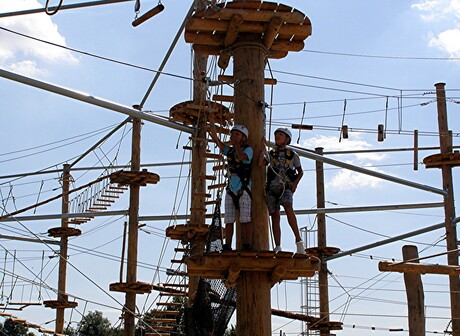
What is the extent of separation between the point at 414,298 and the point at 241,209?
1.67 m

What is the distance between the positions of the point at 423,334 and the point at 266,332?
1.46m

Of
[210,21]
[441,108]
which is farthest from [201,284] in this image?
[441,108]

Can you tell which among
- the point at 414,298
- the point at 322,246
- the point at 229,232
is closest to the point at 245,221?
the point at 229,232

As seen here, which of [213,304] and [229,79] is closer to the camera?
[229,79]

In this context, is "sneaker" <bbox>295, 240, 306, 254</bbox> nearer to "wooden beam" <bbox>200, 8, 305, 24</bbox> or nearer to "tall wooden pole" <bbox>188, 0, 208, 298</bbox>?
"wooden beam" <bbox>200, 8, 305, 24</bbox>

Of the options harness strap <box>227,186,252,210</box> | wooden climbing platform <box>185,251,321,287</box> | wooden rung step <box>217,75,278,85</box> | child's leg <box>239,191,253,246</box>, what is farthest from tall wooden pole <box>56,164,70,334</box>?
wooden climbing platform <box>185,251,321,287</box>

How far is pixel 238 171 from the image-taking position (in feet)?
18.5

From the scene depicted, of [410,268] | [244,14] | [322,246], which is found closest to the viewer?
[244,14]

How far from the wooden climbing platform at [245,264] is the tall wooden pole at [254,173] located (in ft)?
0.39

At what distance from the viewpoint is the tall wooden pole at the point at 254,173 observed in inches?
209

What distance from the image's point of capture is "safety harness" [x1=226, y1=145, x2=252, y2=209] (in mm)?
5578

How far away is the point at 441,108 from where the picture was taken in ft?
43.4

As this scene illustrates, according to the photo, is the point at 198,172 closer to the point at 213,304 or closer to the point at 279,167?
the point at 213,304

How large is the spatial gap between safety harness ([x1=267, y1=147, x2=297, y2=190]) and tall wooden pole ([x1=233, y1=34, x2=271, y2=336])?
0.21 ft
